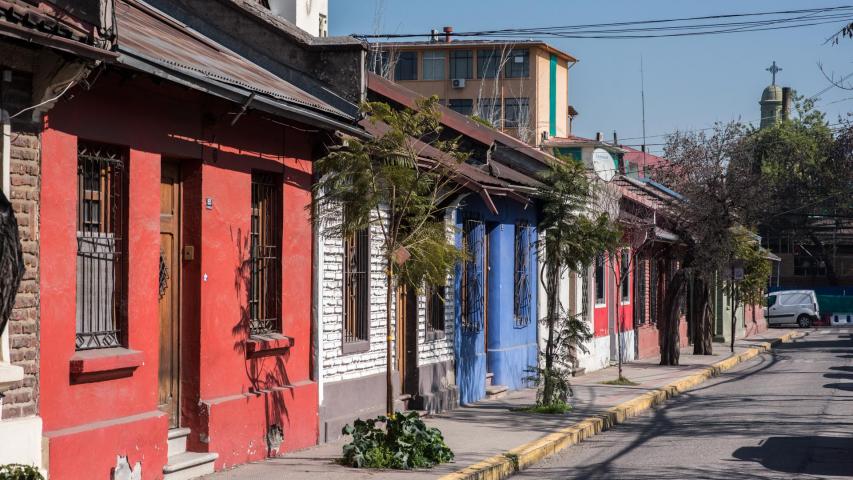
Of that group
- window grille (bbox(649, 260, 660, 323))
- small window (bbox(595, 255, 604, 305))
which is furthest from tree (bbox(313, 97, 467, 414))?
window grille (bbox(649, 260, 660, 323))

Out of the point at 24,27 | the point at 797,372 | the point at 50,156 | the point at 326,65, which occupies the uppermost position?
the point at 326,65

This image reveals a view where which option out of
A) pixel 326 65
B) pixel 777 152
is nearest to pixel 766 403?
pixel 326 65

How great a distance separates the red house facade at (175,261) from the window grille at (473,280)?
18.8ft

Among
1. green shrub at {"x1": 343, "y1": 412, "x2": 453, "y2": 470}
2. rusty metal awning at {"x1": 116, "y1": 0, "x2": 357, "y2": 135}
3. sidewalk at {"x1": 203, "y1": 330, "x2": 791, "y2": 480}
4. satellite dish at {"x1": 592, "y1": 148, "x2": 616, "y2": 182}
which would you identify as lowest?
sidewalk at {"x1": 203, "y1": 330, "x2": 791, "y2": 480}

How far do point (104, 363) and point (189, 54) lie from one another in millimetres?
3610

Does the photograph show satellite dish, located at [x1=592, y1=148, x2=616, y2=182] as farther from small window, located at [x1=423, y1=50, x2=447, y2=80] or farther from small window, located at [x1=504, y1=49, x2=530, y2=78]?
small window, located at [x1=423, y1=50, x2=447, y2=80]

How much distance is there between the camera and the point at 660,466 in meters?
13.0

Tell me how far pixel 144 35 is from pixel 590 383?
14.7 metres

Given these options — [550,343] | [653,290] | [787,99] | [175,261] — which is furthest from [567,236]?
[787,99]

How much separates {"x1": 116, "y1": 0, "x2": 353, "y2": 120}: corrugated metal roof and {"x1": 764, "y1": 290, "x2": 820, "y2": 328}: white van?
51.2 metres

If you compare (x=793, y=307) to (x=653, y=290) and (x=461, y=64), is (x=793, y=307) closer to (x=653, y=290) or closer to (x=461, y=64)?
(x=461, y=64)

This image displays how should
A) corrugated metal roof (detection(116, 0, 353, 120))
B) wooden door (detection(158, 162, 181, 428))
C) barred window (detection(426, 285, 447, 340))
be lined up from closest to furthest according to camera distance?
corrugated metal roof (detection(116, 0, 353, 120)), wooden door (detection(158, 162, 181, 428)), barred window (detection(426, 285, 447, 340))

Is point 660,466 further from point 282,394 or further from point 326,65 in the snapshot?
point 326,65

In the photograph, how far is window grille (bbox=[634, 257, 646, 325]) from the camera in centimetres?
3350
